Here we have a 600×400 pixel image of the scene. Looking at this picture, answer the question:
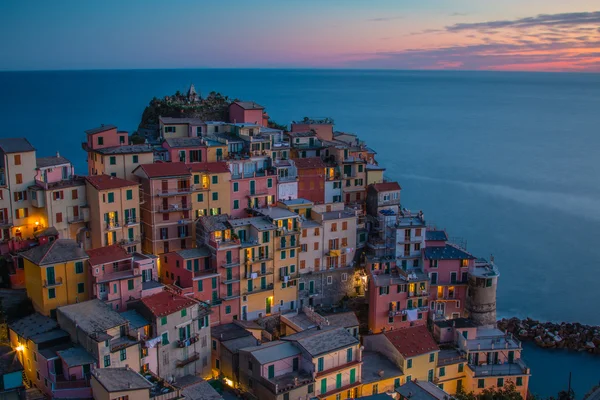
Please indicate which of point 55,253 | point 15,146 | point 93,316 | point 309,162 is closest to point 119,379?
point 93,316

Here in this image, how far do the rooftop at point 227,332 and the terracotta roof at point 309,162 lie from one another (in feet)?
34.1

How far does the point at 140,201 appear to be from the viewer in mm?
30297

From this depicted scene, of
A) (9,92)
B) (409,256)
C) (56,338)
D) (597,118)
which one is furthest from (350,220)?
(9,92)

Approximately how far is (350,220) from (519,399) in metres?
11.5

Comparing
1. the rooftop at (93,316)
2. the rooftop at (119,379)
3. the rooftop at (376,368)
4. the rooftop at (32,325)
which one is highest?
the rooftop at (93,316)

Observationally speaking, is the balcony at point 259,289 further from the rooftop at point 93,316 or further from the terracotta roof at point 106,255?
the rooftop at point 93,316

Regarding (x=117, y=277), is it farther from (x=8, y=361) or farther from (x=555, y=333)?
(x=555, y=333)

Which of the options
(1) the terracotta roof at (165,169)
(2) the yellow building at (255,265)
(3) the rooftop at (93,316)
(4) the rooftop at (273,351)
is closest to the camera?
(3) the rooftop at (93,316)

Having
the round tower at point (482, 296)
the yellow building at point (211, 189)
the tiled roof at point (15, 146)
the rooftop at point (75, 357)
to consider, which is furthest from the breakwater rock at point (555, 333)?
the tiled roof at point (15, 146)

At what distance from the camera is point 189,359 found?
24.7 metres

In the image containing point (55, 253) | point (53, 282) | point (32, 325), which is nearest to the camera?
point (32, 325)

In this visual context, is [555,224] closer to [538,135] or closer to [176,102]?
[176,102]

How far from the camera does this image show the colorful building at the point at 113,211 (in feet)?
92.7

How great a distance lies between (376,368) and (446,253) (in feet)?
28.0
